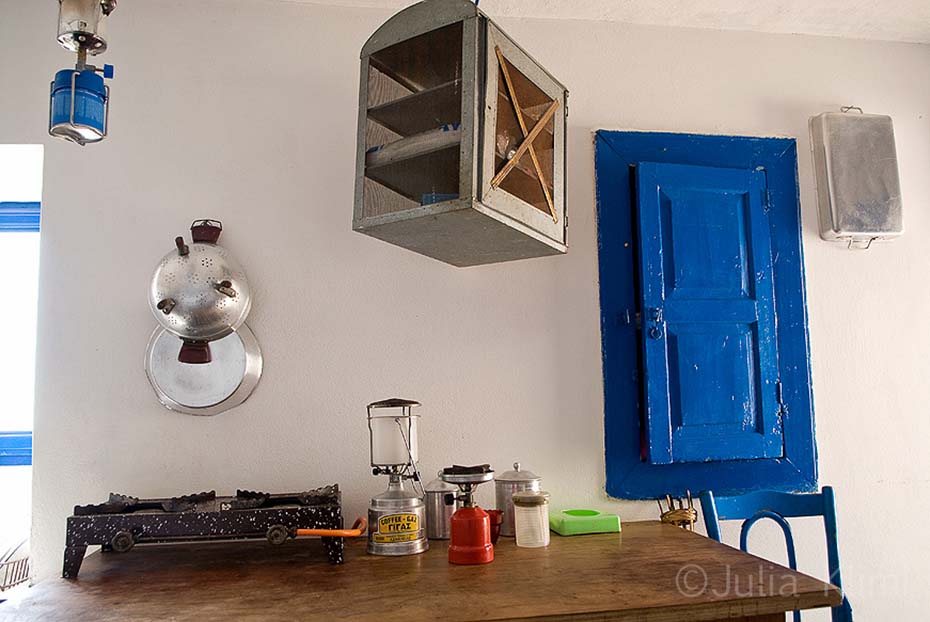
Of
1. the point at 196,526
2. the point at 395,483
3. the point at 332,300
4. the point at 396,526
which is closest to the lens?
the point at 196,526

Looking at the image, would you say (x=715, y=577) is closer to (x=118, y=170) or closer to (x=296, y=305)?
(x=296, y=305)

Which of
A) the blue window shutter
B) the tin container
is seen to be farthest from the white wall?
the blue window shutter

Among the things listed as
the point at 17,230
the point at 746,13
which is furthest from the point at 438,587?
the point at 17,230

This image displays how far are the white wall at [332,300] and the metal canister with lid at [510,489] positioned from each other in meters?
0.22

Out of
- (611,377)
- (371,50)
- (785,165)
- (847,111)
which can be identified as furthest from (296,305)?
(847,111)

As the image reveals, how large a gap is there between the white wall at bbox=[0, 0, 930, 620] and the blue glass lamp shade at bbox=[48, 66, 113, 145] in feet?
2.48

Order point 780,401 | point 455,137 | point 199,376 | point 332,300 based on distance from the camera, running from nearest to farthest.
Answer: point 455,137 < point 199,376 < point 332,300 < point 780,401

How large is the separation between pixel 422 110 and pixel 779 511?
163cm

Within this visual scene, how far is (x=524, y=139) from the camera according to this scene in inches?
78.7

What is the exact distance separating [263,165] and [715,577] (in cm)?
191

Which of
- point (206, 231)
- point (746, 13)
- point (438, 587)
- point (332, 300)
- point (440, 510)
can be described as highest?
point (746, 13)

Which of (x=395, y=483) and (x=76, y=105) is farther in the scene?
(x=395, y=483)

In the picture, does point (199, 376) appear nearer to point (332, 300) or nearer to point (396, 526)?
point (332, 300)

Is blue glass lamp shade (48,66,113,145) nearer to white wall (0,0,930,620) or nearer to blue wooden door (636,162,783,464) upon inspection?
white wall (0,0,930,620)
